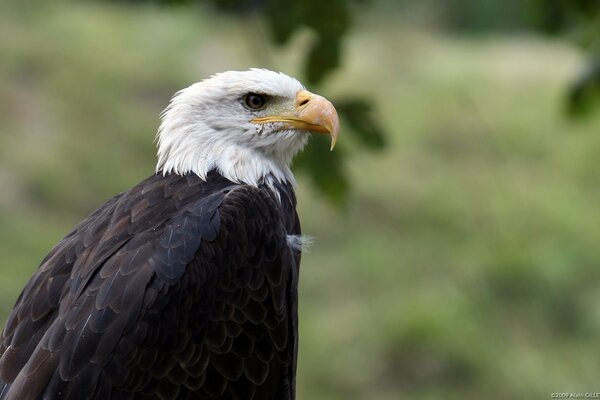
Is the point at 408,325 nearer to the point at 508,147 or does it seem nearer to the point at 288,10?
the point at 508,147

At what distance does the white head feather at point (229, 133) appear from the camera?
205 inches

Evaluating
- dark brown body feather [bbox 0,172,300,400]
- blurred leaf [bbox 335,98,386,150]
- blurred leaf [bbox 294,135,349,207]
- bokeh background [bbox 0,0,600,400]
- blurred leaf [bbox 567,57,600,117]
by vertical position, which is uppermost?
bokeh background [bbox 0,0,600,400]

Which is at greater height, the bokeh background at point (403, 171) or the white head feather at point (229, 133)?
the bokeh background at point (403, 171)

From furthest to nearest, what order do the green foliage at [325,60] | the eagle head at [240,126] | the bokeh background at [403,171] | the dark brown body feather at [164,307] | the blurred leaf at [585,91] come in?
1. the bokeh background at [403,171]
2. the blurred leaf at [585,91]
3. the eagle head at [240,126]
4. the green foliage at [325,60]
5. the dark brown body feather at [164,307]

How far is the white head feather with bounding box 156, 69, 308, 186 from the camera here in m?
5.20

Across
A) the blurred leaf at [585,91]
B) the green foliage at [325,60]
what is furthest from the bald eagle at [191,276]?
the blurred leaf at [585,91]

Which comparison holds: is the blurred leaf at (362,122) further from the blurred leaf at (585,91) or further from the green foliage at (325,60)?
the blurred leaf at (585,91)

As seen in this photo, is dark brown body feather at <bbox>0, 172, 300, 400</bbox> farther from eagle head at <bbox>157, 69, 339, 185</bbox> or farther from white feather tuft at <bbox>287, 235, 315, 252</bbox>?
eagle head at <bbox>157, 69, 339, 185</bbox>

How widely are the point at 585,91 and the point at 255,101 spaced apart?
191 cm

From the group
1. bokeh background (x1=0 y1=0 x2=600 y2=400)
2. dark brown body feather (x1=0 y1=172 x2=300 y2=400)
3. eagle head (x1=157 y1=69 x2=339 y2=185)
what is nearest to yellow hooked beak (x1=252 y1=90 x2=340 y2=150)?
eagle head (x1=157 y1=69 x2=339 y2=185)

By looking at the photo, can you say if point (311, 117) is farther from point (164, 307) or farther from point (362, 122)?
point (164, 307)

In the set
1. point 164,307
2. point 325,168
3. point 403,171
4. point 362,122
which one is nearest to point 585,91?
point 362,122

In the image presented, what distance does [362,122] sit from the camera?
5258mm

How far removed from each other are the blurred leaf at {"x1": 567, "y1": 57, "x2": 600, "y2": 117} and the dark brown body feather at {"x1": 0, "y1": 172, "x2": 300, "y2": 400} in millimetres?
1966
